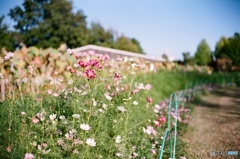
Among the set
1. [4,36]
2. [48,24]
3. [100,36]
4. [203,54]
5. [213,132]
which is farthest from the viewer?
[100,36]

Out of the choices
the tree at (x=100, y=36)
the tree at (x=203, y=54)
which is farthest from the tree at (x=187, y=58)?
the tree at (x=100, y=36)

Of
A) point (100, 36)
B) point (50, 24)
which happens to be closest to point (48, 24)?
point (50, 24)

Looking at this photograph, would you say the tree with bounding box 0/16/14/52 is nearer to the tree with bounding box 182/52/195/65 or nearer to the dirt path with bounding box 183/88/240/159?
the dirt path with bounding box 183/88/240/159

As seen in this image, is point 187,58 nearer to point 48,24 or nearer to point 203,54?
point 203,54

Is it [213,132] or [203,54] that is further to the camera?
[203,54]

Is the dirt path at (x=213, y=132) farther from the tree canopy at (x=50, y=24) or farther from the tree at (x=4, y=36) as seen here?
the tree canopy at (x=50, y=24)

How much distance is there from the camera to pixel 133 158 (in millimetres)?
3414

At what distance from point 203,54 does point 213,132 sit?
36.8 metres

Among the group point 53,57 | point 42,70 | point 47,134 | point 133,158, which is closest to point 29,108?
point 47,134

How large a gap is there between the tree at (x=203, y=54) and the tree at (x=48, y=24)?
18.1 metres

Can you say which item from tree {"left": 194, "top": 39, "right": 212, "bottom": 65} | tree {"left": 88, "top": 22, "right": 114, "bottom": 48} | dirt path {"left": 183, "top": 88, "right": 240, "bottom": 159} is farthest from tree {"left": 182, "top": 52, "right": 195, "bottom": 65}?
dirt path {"left": 183, "top": 88, "right": 240, "bottom": 159}

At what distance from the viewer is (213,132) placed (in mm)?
5773

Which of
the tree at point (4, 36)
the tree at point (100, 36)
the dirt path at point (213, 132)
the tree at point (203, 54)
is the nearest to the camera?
the dirt path at point (213, 132)

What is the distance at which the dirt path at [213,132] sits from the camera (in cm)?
459
